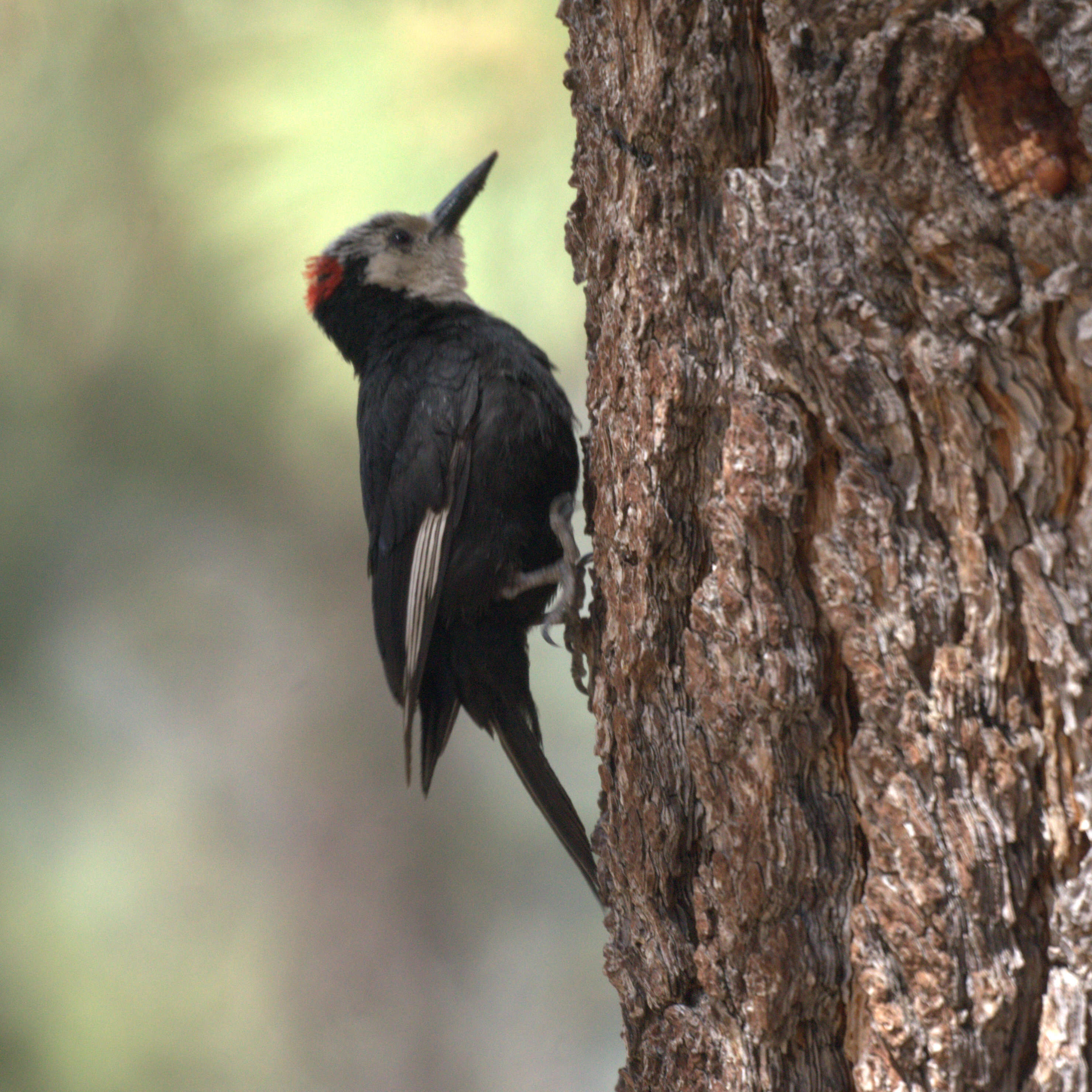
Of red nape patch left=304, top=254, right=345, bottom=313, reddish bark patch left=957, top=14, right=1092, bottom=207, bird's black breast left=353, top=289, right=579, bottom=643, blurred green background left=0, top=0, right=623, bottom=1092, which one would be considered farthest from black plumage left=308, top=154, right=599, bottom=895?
reddish bark patch left=957, top=14, right=1092, bottom=207

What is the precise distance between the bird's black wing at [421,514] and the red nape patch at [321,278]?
545 millimetres

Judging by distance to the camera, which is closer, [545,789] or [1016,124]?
[1016,124]

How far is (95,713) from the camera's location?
11.9 feet

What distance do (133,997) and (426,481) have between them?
2.17 metres

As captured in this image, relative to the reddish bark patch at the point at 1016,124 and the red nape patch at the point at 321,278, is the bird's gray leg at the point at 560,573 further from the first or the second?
the reddish bark patch at the point at 1016,124

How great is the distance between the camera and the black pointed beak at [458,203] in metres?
2.85

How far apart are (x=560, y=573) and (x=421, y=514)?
35 centimetres

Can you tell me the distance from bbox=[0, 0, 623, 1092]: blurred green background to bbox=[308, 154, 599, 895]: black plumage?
766 mm

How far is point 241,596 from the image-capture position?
3867 mm

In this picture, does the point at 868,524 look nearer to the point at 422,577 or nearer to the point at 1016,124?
the point at 1016,124

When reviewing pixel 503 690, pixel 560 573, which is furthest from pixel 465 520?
pixel 503 690

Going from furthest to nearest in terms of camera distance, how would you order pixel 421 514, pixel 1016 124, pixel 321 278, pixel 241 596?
pixel 241 596, pixel 321 278, pixel 421 514, pixel 1016 124

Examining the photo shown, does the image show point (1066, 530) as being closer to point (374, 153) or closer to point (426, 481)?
point (426, 481)

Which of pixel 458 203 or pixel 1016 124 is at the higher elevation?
pixel 458 203
